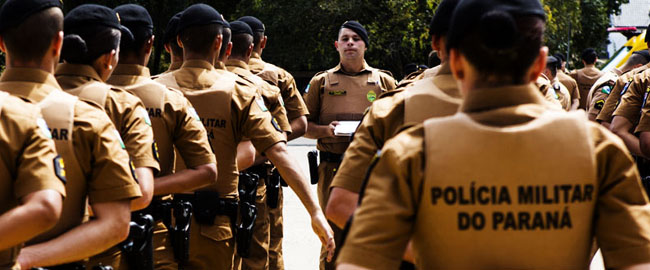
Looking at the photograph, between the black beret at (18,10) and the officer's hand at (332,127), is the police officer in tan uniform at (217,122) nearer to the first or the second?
the black beret at (18,10)

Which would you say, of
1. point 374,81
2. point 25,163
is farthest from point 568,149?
point 374,81

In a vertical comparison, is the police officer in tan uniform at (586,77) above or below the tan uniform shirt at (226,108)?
below

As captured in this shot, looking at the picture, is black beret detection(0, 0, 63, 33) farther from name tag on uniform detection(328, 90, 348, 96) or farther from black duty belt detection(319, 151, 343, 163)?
name tag on uniform detection(328, 90, 348, 96)

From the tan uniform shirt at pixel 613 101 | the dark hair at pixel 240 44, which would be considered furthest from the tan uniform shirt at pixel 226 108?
the tan uniform shirt at pixel 613 101

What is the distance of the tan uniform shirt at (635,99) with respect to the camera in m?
5.98

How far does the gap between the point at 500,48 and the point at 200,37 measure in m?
3.14

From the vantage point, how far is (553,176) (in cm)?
220

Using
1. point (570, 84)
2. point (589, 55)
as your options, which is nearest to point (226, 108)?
point (570, 84)

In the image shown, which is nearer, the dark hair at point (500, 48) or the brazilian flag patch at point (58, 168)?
the dark hair at point (500, 48)

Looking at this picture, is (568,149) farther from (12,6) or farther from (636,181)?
(12,6)

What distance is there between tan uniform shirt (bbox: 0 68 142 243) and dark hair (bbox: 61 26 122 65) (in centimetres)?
64

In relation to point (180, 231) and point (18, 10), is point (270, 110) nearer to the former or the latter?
point (180, 231)

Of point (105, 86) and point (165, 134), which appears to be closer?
point (105, 86)

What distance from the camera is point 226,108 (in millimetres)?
4980
